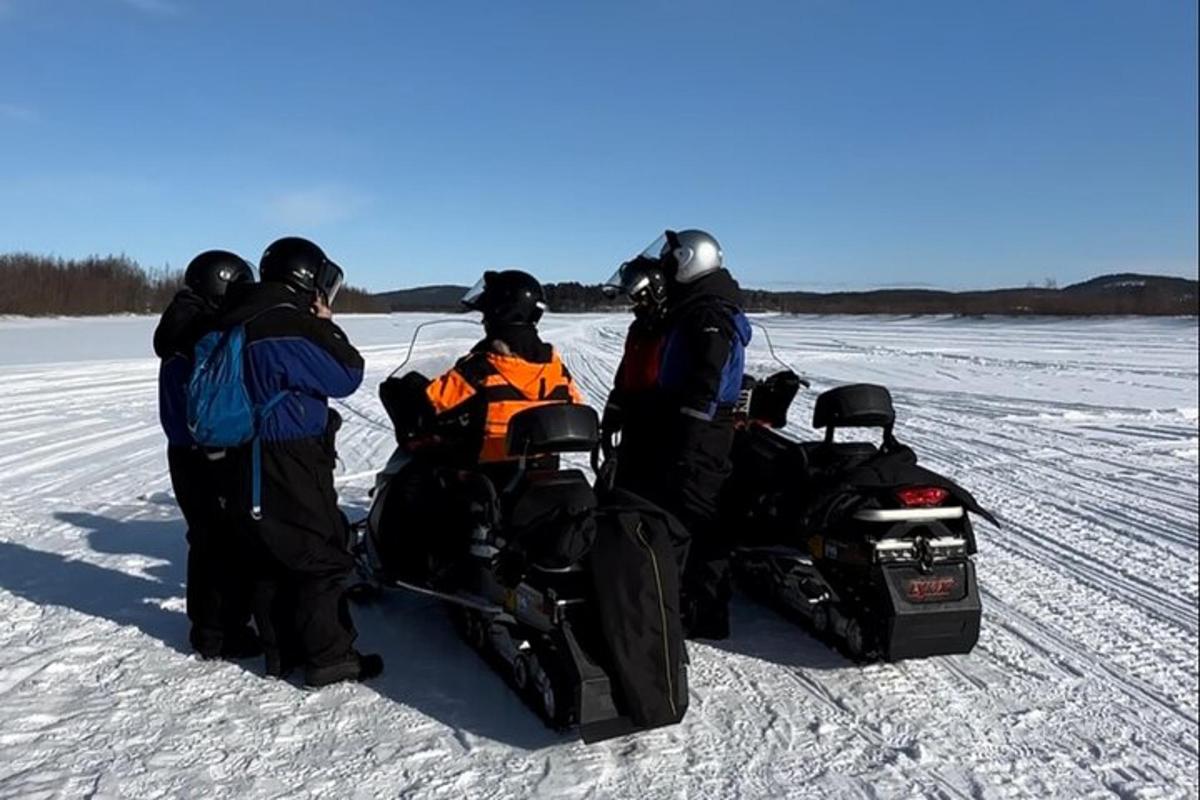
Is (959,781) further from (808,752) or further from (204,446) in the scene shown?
(204,446)

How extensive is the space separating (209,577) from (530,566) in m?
1.60

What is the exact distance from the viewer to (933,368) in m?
21.2

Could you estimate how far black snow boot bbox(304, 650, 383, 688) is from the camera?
3816 millimetres

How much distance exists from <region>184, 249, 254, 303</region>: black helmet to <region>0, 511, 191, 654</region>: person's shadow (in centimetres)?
161

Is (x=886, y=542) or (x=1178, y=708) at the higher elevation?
(x=886, y=542)

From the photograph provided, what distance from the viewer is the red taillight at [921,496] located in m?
3.98

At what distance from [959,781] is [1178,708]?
4.64 feet

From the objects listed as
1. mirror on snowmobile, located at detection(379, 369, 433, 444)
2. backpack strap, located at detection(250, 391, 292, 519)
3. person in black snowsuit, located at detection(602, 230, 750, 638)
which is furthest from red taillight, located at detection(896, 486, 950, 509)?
backpack strap, located at detection(250, 391, 292, 519)

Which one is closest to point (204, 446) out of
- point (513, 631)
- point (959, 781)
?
point (513, 631)

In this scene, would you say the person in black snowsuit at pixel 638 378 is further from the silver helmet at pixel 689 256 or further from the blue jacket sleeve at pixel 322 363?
the blue jacket sleeve at pixel 322 363

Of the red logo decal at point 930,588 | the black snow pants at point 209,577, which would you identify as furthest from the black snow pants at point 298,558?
the red logo decal at point 930,588

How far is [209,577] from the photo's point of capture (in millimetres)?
4145

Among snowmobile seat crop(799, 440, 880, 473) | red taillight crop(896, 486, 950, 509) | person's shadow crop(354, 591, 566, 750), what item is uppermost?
snowmobile seat crop(799, 440, 880, 473)

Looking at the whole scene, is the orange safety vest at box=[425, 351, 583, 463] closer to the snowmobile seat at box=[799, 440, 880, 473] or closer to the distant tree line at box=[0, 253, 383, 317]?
the snowmobile seat at box=[799, 440, 880, 473]
